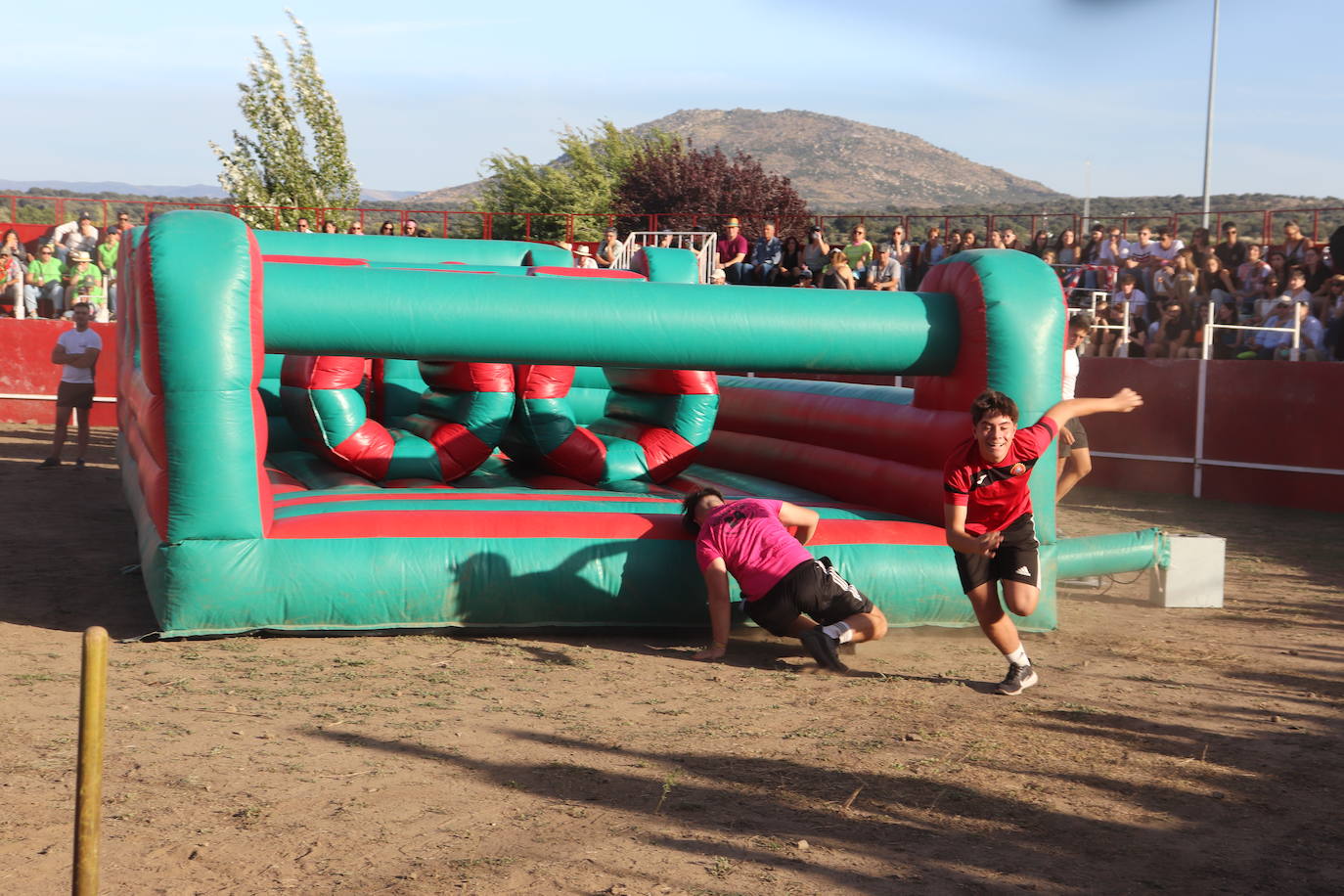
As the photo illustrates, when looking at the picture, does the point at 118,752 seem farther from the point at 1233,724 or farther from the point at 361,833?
the point at 1233,724

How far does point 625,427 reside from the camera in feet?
29.6

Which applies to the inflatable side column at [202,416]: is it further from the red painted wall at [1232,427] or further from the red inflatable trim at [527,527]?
the red painted wall at [1232,427]

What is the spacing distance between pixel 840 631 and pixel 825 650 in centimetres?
12

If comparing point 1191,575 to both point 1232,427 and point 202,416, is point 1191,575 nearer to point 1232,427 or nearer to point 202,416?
point 202,416

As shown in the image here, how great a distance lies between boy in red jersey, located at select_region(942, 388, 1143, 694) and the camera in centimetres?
535

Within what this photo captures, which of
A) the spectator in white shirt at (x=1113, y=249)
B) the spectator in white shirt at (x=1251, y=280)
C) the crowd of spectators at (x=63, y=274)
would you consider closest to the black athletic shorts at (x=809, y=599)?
the spectator in white shirt at (x=1251, y=280)

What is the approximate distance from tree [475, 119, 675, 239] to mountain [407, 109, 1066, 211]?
67.1 metres

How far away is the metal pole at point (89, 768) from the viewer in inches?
84.7

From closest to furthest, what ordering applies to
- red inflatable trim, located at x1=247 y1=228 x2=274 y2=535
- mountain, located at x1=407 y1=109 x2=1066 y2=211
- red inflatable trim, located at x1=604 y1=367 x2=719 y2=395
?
red inflatable trim, located at x1=247 y1=228 x2=274 y2=535, red inflatable trim, located at x1=604 y1=367 x2=719 y2=395, mountain, located at x1=407 y1=109 x2=1066 y2=211

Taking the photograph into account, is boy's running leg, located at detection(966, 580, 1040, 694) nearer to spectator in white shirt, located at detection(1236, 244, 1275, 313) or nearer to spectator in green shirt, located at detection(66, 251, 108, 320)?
spectator in white shirt, located at detection(1236, 244, 1275, 313)

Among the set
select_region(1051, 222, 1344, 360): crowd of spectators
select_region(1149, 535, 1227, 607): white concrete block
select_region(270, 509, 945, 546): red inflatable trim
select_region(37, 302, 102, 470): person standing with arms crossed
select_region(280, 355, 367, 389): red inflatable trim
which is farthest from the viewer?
select_region(1051, 222, 1344, 360): crowd of spectators

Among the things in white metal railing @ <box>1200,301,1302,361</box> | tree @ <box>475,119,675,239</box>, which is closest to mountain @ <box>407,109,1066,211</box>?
tree @ <box>475,119,675,239</box>

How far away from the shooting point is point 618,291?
22.3 ft

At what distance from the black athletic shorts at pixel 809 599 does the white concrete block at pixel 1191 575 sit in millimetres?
2482
